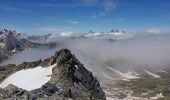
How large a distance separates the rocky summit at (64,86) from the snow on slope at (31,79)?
126 inches

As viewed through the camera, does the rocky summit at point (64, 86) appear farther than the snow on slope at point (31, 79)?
No

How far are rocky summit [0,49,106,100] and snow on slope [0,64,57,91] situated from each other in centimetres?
320

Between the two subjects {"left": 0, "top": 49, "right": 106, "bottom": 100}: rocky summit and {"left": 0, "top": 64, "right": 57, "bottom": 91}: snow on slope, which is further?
{"left": 0, "top": 64, "right": 57, "bottom": 91}: snow on slope

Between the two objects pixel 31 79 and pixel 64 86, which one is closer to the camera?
pixel 64 86

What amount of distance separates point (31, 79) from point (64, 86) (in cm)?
2746

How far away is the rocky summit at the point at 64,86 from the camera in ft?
293

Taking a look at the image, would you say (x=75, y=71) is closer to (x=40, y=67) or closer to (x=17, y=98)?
(x=40, y=67)

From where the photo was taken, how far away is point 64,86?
108 meters

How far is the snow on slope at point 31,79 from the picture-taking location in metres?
122

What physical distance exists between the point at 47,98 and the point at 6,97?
9.90 metres

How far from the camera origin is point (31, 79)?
13225 cm

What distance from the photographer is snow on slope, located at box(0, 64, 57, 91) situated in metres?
122

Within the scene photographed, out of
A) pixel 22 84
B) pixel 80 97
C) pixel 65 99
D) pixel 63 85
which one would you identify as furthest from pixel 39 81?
pixel 65 99

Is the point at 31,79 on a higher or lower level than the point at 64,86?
lower
